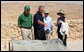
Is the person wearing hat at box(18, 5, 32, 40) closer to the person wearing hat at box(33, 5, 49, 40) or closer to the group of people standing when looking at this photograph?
the group of people standing

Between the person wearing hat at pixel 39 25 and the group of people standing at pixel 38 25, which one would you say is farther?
the person wearing hat at pixel 39 25

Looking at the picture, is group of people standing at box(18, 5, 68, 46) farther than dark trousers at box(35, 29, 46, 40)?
No

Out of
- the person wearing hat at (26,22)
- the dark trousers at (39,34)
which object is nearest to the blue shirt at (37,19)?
the dark trousers at (39,34)

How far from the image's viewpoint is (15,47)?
5.85 meters

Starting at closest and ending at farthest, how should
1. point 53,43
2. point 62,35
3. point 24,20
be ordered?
1. point 53,43
2. point 24,20
3. point 62,35

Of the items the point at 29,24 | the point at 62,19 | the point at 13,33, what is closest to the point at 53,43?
the point at 29,24

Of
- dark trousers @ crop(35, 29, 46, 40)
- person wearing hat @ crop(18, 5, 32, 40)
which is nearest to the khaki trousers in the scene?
person wearing hat @ crop(18, 5, 32, 40)

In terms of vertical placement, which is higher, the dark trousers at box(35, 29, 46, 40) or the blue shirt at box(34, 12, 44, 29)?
the blue shirt at box(34, 12, 44, 29)

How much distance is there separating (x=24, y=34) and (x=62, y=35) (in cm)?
120

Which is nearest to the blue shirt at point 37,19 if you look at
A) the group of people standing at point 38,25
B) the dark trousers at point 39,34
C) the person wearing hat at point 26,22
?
the group of people standing at point 38,25

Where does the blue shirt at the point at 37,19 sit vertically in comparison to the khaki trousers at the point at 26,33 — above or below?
above

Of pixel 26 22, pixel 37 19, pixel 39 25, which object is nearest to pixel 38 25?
pixel 39 25

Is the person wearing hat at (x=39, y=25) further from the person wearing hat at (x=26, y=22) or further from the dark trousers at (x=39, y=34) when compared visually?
the person wearing hat at (x=26, y=22)

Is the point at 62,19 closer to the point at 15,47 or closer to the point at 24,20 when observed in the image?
the point at 24,20
